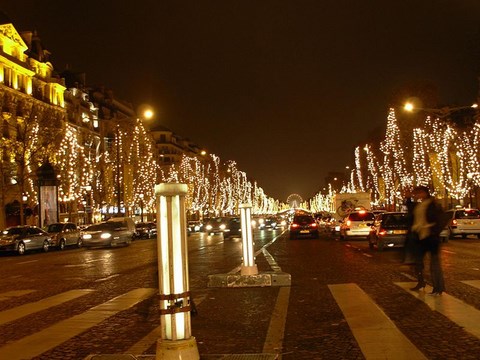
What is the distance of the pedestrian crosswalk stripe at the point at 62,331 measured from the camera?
7.80 metres

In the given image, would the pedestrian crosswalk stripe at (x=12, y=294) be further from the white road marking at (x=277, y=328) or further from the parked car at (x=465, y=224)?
the parked car at (x=465, y=224)

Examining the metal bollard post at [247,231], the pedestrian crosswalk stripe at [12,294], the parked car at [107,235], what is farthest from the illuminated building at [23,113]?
the metal bollard post at [247,231]

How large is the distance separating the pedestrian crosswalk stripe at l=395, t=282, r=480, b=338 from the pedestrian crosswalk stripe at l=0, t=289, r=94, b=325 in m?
6.61

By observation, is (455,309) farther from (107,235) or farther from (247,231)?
(107,235)

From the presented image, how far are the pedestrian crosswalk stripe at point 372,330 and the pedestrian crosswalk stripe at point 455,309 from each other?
2.89 ft

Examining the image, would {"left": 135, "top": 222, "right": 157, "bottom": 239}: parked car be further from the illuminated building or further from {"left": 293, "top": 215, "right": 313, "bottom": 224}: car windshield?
{"left": 293, "top": 215, "right": 313, "bottom": 224}: car windshield

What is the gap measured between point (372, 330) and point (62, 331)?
426cm

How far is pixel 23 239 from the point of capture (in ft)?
117

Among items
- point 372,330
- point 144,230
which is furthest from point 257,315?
point 144,230

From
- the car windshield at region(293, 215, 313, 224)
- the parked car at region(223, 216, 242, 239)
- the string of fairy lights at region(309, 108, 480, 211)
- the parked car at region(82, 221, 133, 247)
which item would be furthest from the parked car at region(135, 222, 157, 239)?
the string of fairy lights at region(309, 108, 480, 211)

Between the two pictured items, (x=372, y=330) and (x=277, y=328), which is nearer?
(x=372, y=330)

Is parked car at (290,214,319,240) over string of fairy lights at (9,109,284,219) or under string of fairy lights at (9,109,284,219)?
under

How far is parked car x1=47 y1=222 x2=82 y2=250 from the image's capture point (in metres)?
40.2

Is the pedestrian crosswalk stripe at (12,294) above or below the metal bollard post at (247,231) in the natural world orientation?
below
